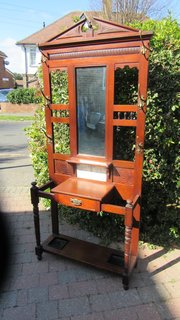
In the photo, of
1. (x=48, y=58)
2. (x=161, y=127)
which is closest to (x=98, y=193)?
(x=161, y=127)

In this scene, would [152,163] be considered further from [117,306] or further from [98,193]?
[117,306]

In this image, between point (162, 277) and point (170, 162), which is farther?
point (170, 162)

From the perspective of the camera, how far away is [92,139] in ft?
8.70

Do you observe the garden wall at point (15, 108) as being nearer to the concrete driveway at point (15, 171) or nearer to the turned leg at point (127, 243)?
the concrete driveway at point (15, 171)

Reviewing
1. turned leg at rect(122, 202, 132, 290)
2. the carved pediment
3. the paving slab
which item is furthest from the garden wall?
turned leg at rect(122, 202, 132, 290)

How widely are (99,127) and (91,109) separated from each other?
0.63ft

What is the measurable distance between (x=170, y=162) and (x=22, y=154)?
5.79 m

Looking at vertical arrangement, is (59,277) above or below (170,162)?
below

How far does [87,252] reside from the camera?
2.88 metres

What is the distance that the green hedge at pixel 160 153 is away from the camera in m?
2.71

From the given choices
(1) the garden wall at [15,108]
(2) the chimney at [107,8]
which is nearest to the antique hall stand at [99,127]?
(2) the chimney at [107,8]

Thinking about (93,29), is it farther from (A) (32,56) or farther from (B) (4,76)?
(B) (4,76)

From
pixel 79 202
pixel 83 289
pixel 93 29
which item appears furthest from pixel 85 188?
pixel 93 29

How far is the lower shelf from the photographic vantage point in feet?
8.74
